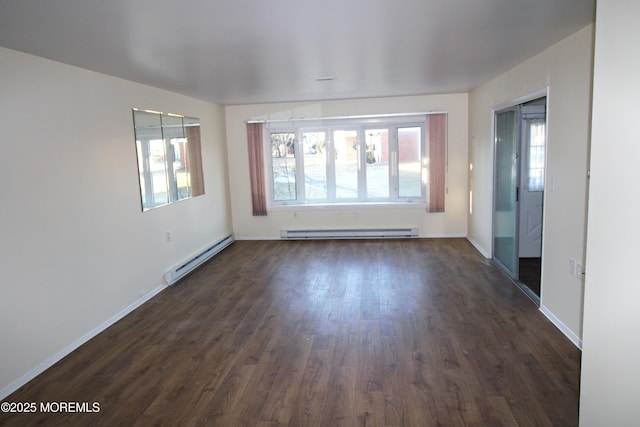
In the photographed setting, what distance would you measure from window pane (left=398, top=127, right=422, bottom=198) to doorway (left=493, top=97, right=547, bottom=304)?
179cm

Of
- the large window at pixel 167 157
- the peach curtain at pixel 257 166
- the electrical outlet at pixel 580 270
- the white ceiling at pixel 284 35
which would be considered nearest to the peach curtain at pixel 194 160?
the large window at pixel 167 157

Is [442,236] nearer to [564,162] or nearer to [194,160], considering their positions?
[564,162]

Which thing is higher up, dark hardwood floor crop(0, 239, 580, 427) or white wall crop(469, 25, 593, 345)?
white wall crop(469, 25, 593, 345)

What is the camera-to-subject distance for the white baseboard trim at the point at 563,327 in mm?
3181

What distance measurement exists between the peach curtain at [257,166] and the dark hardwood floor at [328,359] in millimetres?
2392

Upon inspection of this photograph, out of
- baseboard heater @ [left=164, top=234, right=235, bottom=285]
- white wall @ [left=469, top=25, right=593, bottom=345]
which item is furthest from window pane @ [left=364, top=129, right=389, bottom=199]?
white wall @ [left=469, top=25, right=593, bottom=345]

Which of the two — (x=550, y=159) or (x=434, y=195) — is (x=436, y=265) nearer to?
(x=434, y=195)

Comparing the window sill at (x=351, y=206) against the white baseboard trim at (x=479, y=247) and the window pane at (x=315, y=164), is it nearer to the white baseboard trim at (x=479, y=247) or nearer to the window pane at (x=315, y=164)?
the window pane at (x=315, y=164)

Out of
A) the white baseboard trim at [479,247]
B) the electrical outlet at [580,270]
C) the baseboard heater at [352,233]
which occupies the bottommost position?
the white baseboard trim at [479,247]

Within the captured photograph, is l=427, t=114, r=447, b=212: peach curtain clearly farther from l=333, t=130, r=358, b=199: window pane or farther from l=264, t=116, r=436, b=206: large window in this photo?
l=333, t=130, r=358, b=199: window pane

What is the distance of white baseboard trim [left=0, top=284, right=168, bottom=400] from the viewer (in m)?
2.87

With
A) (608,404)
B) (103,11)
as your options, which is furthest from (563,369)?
(103,11)

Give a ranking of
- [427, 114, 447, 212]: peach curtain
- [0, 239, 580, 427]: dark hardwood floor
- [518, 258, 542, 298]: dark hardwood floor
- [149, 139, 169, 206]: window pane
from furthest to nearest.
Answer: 1. [427, 114, 447, 212]: peach curtain
2. [149, 139, 169, 206]: window pane
3. [518, 258, 542, 298]: dark hardwood floor
4. [0, 239, 580, 427]: dark hardwood floor

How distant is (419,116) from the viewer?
22.3 feet
